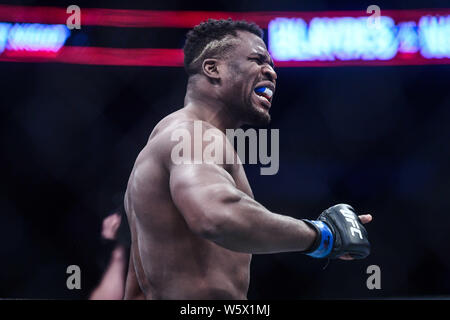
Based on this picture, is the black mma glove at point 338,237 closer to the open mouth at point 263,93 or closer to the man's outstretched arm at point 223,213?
the man's outstretched arm at point 223,213

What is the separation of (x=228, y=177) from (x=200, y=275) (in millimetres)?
208

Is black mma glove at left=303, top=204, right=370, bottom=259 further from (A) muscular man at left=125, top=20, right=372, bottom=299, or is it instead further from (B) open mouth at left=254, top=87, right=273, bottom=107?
(B) open mouth at left=254, top=87, right=273, bottom=107

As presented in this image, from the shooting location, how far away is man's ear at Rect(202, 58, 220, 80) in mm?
1277

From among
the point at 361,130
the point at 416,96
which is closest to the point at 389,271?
the point at 361,130

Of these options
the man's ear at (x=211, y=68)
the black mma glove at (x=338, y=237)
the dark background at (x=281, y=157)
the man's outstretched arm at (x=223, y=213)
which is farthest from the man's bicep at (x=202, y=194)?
the dark background at (x=281, y=157)

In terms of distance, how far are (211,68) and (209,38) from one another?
0.08 meters

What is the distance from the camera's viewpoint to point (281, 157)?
2309 millimetres

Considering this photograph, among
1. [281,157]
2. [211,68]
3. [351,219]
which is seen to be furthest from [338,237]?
[281,157]

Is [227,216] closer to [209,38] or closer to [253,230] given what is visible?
[253,230]

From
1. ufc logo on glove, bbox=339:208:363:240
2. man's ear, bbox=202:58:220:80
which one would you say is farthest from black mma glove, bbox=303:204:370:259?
man's ear, bbox=202:58:220:80

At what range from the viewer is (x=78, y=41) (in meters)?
2.23

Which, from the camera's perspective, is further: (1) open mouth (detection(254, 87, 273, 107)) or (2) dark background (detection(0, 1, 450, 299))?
(2) dark background (detection(0, 1, 450, 299))
